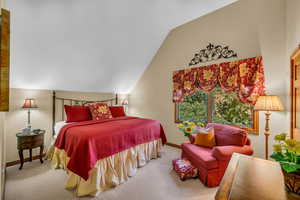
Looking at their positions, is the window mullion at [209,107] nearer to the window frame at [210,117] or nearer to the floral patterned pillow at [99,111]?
the window frame at [210,117]

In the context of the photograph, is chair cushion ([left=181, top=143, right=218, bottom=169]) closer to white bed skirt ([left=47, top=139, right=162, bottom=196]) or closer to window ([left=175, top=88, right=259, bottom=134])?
white bed skirt ([left=47, top=139, right=162, bottom=196])

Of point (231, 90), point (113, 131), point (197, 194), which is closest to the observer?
point (197, 194)

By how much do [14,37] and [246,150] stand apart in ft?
12.9

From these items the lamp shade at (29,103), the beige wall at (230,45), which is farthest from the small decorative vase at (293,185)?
the lamp shade at (29,103)

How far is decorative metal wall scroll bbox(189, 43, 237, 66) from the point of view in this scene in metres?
2.80

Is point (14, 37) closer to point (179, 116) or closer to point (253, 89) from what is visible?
point (179, 116)

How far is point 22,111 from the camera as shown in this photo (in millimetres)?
2756

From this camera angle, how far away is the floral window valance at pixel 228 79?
241cm

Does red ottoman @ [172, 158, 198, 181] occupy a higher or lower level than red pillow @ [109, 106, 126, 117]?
lower

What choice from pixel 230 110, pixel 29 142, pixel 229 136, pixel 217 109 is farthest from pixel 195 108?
pixel 29 142

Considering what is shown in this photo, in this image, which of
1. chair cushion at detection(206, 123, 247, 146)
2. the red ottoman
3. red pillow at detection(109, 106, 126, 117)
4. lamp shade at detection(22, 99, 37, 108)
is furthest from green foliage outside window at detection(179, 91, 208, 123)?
lamp shade at detection(22, 99, 37, 108)

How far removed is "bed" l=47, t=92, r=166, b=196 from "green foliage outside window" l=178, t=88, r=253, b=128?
118 centimetres

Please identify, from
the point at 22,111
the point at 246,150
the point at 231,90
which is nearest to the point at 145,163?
the point at 246,150

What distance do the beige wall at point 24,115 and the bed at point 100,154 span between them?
569 millimetres
